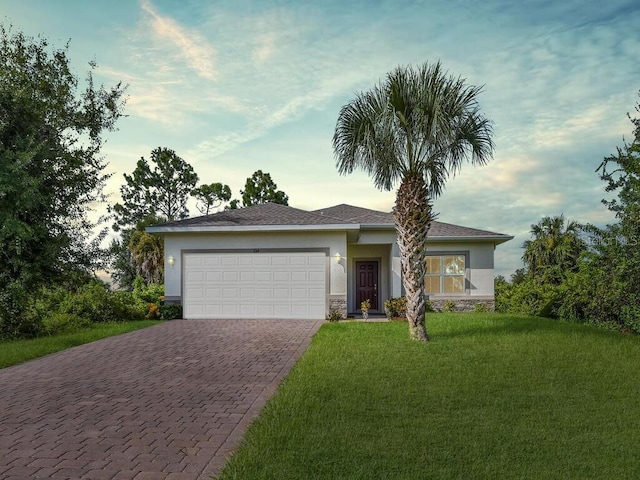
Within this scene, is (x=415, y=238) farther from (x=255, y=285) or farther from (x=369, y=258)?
(x=369, y=258)

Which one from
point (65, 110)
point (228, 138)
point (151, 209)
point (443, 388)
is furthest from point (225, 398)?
point (151, 209)

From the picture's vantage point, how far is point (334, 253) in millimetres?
15852

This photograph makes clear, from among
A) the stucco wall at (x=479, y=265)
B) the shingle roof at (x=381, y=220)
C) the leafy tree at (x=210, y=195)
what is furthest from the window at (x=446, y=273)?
the leafy tree at (x=210, y=195)

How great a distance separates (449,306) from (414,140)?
921 centimetres

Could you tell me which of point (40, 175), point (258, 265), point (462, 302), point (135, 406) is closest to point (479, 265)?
point (462, 302)

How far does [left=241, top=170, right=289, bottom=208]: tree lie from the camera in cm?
3519

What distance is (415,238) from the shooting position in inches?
408

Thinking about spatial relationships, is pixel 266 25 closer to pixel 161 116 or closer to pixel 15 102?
pixel 161 116

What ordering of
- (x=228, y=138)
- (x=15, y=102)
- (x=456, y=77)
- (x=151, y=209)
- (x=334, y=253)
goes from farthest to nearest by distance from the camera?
(x=151, y=209) < (x=228, y=138) < (x=334, y=253) < (x=15, y=102) < (x=456, y=77)

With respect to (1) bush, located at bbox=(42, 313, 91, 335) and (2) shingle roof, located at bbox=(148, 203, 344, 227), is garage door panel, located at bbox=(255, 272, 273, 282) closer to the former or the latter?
(2) shingle roof, located at bbox=(148, 203, 344, 227)

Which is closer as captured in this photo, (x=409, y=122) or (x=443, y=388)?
(x=443, y=388)

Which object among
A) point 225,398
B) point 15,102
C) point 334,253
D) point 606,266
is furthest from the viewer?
point 334,253

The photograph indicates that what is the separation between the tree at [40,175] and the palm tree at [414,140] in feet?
25.0

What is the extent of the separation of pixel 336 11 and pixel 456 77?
3.96 metres
